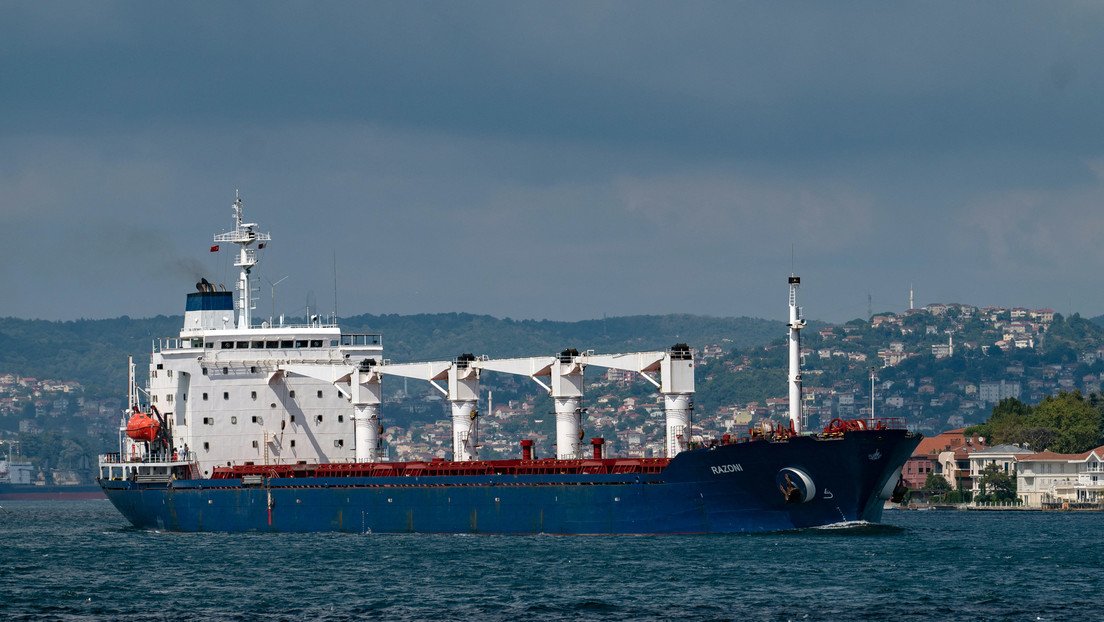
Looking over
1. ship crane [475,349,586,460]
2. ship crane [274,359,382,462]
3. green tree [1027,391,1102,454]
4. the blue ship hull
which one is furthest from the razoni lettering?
green tree [1027,391,1102,454]

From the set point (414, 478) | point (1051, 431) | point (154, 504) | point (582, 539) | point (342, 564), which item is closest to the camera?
point (342, 564)

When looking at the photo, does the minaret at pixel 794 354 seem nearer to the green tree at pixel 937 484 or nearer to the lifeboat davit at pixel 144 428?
the lifeboat davit at pixel 144 428

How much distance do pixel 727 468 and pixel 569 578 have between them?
11140 mm

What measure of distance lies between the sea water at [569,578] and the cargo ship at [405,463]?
1309 millimetres

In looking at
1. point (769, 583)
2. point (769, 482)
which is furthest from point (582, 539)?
point (769, 583)

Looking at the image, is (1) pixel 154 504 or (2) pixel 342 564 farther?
(1) pixel 154 504

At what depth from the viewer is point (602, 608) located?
43.8 meters

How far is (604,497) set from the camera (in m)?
63.1

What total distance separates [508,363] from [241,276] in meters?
17.5

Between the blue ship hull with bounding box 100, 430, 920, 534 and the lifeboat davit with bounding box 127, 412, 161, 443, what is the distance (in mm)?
4239

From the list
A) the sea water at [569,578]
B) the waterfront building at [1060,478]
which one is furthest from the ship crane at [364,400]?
the waterfront building at [1060,478]

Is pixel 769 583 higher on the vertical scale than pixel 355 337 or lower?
lower

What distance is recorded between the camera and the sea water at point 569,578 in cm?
4391

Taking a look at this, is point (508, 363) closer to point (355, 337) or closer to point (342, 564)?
point (355, 337)
